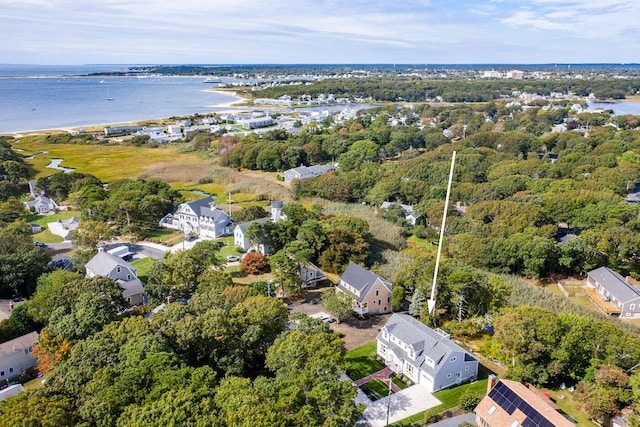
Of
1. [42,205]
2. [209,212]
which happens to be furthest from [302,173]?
[42,205]

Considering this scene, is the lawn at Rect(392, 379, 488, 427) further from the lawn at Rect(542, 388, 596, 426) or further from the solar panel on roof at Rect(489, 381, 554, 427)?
the lawn at Rect(542, 388, 596, 426)

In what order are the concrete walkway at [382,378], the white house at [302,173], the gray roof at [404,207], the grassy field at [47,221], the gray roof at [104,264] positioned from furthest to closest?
the white house at [302,173] → the gray roof at [404,207] → the grassy field at [47,221] → the gray roof at [104,264] → the concrete walkway at [382,378]

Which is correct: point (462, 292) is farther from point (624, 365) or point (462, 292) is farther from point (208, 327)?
point (208, 327)

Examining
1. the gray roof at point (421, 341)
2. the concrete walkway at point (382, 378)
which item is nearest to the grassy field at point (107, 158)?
the gray roof at point (421, 341)

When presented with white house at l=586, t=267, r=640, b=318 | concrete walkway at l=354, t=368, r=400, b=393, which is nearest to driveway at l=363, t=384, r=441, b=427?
concrete walkway at l=354, t=368, r=400, b=393

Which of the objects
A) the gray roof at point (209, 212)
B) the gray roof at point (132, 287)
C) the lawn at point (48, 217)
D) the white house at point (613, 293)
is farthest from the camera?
the lawn at point (48, 217)

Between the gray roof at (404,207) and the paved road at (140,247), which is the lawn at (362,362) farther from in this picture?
the gray roof at (404,207)
